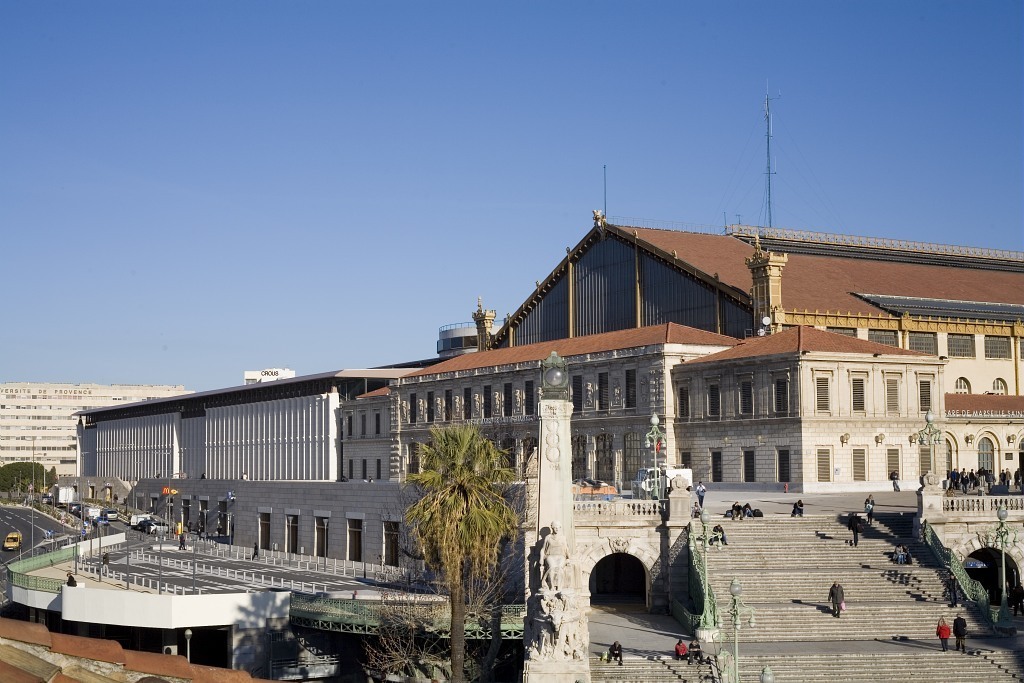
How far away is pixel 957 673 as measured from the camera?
4234 cm

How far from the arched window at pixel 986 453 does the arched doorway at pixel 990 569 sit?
26.3 meters

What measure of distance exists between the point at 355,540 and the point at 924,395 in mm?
35447

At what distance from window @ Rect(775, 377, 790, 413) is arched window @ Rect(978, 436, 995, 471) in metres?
16.9

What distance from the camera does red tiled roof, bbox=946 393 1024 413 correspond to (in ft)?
281

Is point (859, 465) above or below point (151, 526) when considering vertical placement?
above

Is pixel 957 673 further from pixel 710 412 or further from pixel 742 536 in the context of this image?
pixel 710 412

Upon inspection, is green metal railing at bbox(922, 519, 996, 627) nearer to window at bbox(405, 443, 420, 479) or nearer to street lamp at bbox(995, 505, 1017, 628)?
street lamp at bbox(995, 505, 1017, 628)

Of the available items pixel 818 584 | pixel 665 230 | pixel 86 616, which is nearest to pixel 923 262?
pixel 665 230

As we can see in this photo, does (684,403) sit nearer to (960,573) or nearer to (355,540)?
(355,540)

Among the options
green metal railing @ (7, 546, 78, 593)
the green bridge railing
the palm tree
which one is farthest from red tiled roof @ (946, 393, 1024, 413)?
green metal railing @ (7, 546, 78, 593)

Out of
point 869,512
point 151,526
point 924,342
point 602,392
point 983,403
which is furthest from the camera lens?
point 151,526

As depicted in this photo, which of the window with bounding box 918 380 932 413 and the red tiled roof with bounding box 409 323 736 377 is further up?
the red tiled roof with bounding box 409 323 736 377

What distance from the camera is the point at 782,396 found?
253ft

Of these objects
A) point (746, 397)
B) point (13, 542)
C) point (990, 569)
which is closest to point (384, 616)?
point (990, 569)
